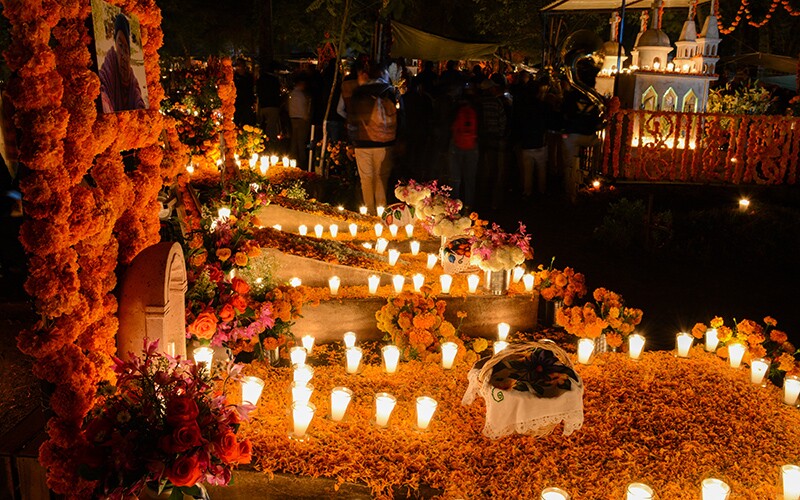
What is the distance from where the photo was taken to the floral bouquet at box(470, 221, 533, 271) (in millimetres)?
6488

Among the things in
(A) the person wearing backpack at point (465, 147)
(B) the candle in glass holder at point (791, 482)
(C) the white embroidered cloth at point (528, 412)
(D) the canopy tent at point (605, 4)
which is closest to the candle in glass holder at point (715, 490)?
(B) the candle in glass holder at point (791, 482)

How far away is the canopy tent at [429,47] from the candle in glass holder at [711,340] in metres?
10.2

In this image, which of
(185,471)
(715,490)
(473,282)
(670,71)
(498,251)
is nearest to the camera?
(185,471)

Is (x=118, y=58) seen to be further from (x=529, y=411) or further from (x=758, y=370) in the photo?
(x=758, y=370)

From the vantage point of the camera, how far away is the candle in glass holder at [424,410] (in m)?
4.59

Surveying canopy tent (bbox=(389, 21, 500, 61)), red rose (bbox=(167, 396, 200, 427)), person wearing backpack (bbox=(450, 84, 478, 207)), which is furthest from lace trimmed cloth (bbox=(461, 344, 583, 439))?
canopy tent (bbox=(389, 21, 500, 61))

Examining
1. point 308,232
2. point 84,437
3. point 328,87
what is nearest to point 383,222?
point 308,232

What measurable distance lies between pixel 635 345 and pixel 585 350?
0.49 m

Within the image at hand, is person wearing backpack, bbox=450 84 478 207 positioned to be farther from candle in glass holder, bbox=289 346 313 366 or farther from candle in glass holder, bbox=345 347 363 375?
candle in glass holder, bbox=289 346 313 366

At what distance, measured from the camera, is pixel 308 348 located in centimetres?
580

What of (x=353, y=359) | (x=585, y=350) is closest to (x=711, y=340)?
(x=585, y=350)

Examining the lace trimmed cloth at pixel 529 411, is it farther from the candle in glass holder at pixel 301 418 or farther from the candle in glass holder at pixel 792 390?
the candle in glass holder at pixel 792 390

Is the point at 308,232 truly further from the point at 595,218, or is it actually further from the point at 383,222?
the point at 595,218

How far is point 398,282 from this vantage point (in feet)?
22.0
